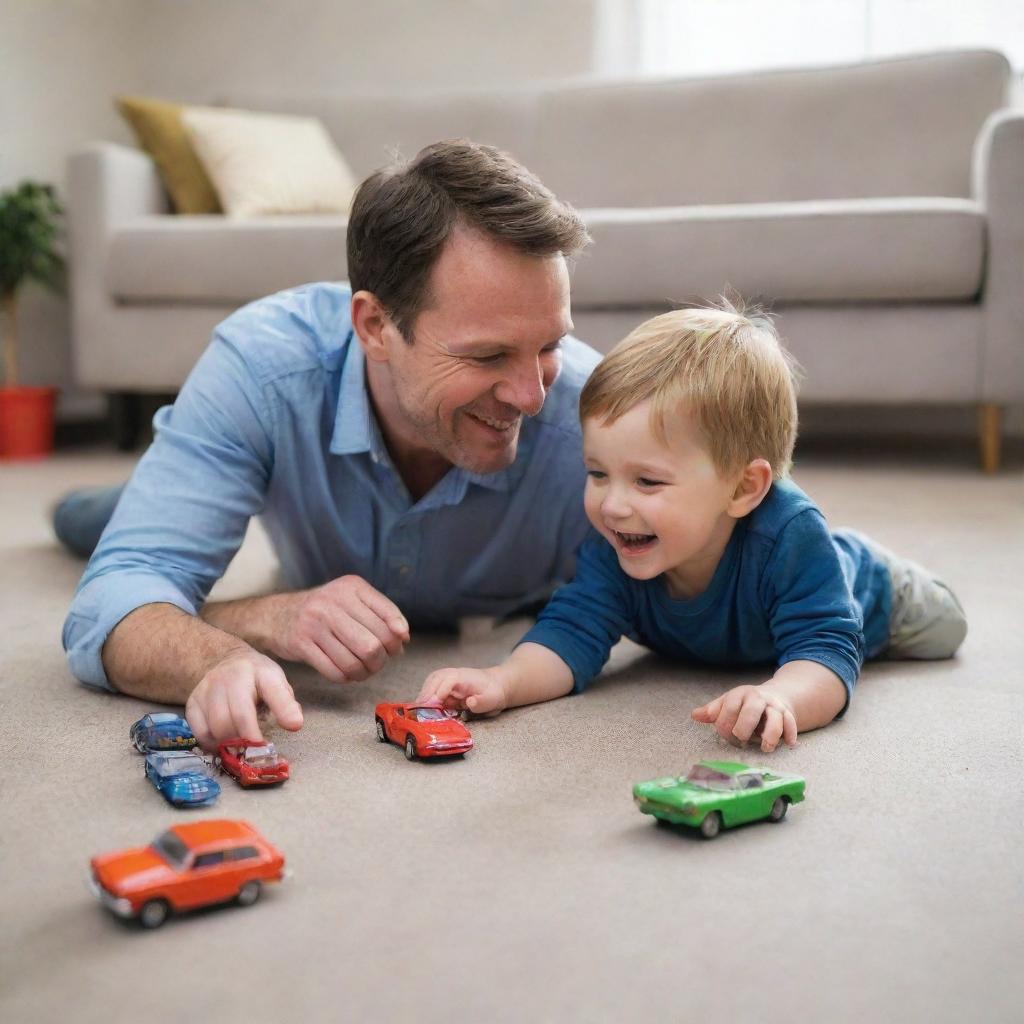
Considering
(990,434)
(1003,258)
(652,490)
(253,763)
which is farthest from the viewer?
(990,434)

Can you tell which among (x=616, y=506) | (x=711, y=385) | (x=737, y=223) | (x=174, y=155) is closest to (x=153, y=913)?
(x=616, y=506)

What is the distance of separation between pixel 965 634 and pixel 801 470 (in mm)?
1659

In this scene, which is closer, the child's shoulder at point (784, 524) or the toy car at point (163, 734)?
the toy car at point (163, 734)

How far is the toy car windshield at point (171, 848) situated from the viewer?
2.75ft

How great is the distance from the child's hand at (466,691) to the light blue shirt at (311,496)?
28 cm

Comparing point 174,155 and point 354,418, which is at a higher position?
point 174,155

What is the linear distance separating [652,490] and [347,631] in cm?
34

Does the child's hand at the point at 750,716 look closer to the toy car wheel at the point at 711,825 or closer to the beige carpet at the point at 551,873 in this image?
the beige carpet at the point at 551,873

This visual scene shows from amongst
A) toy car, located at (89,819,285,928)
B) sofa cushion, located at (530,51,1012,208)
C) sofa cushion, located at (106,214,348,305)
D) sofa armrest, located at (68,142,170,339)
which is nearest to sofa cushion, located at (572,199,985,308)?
sofa cushion, located at (530,51,1012,208)

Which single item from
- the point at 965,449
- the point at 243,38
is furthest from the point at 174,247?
the point at 965,449

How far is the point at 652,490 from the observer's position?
127 centimetres

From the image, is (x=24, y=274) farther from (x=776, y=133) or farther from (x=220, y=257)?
(x=776, y=133)

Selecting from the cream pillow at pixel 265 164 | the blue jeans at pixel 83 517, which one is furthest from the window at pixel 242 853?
the cream pillow at pixel 265 164

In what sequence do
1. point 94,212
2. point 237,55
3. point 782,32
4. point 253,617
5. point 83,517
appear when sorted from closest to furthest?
Answer: point 253,617 < point 83,517 < point 94,212 < point 782,32 < point 237,55
